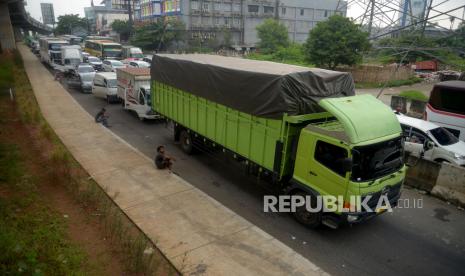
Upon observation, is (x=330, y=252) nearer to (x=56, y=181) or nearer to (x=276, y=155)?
(x=276, y=155)

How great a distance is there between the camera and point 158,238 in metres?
7.63

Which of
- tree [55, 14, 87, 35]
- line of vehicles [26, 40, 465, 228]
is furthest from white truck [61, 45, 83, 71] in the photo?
tree [55, 14, 87, 35]

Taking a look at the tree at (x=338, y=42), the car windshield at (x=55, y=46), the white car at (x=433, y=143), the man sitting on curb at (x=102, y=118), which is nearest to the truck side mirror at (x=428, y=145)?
the white car at (x=433, y=143)

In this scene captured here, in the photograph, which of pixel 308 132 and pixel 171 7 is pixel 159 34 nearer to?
pixel 171 7

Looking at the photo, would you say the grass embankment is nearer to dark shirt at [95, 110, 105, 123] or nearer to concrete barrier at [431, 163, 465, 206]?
dark shirt at [95, 110, 105, 123]

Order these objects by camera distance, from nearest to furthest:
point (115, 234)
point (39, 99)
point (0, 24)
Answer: point (115, 234), point (39, 99), point (0, 24)

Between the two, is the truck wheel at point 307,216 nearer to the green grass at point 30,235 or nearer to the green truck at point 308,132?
the green truck at point 308,132

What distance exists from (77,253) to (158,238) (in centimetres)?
175

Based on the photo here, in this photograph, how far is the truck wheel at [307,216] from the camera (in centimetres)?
812

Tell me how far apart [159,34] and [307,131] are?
2275 inches

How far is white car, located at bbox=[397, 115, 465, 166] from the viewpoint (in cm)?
1112

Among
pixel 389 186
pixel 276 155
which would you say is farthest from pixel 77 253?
pixel 389 186

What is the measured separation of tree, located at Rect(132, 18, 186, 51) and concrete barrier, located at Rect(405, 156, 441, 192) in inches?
2120

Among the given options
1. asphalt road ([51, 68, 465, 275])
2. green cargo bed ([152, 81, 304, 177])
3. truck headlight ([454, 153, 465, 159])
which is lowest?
asphalt road ([51, 68, 465, 275])
